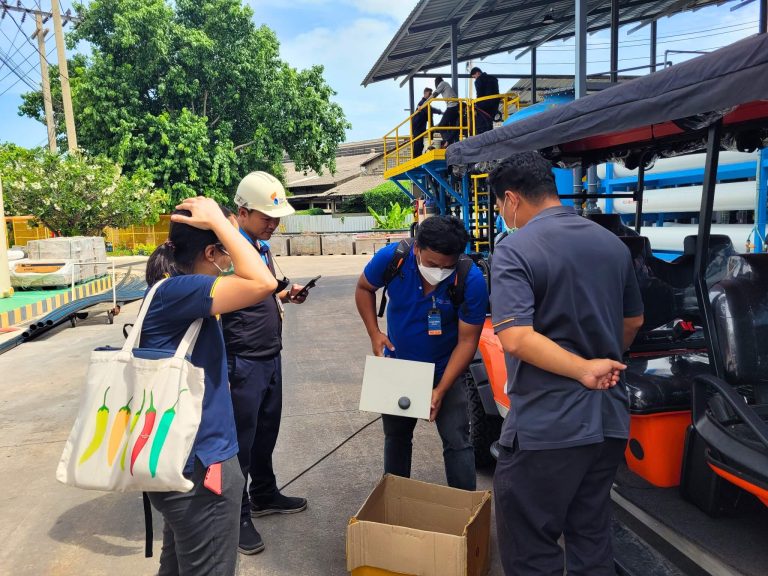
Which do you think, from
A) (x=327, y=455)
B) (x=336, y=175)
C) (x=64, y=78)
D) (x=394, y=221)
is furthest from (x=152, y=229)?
(x=327, y=455)

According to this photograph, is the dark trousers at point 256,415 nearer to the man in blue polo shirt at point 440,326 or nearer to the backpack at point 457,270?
the man in blue polo shirt at point 440,326

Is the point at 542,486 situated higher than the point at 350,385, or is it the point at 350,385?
the point at 542,486

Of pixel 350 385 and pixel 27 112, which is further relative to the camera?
pixel 27 112

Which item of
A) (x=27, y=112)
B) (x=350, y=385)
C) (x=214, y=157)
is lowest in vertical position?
(x=350, y=385)

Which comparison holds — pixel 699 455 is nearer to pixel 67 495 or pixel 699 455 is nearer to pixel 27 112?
pixel 67 495

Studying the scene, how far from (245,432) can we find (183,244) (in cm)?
134

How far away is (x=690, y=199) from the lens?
313 inches

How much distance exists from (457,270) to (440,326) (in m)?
0.28

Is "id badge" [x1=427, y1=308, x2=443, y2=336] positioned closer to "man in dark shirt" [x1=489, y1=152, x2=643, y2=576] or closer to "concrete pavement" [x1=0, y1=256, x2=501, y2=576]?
"man in dark shirt" [x1=489, y1=152, x2=643, y2=576]

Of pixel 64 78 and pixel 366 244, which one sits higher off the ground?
pixel 64 78

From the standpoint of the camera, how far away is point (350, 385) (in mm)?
6535

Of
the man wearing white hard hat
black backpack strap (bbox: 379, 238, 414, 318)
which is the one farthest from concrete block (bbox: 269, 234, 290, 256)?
black backpack strap (bbox: 379, 238, 414, 318)

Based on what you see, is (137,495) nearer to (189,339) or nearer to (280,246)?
(189,339)

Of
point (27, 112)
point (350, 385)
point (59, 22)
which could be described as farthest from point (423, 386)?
point (27, 112)
